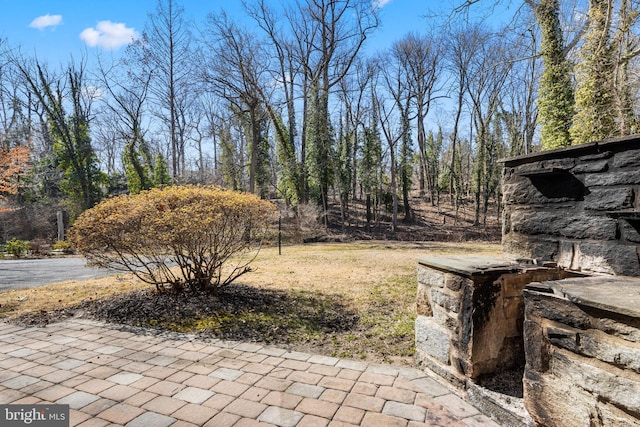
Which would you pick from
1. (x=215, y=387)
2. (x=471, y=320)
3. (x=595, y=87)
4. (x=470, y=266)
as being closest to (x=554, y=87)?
(x=595, y=87)

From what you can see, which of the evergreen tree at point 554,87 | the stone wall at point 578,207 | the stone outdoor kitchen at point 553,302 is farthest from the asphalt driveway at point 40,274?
the evergreen tree at point 554,87

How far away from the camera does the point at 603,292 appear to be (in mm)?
1554

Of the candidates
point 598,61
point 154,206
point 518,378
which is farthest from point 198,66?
point 518,378

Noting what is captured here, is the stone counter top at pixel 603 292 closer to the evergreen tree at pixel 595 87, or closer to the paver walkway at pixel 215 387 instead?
the paver walkway at pixel 215 387

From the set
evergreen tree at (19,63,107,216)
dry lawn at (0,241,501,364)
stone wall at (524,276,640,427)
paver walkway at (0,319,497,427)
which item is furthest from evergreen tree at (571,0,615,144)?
evergreen tree at (19,63,107,216)

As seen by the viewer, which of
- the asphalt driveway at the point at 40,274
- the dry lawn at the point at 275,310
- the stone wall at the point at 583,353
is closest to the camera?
the stone wall at the point at 583,353

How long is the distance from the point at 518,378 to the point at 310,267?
5728mm

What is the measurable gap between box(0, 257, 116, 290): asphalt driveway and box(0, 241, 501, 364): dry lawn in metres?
0.92

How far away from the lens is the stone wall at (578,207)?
202cm

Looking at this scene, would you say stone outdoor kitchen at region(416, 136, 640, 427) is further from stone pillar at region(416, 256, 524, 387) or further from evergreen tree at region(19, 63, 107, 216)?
evergreen tree at region(19, 63, 107, 216)

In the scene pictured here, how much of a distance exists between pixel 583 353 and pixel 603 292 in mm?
328

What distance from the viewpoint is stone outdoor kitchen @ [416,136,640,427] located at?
1.37 meters

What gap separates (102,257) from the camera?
4211 mm

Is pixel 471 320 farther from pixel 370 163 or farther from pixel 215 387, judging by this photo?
pixel 370 163
